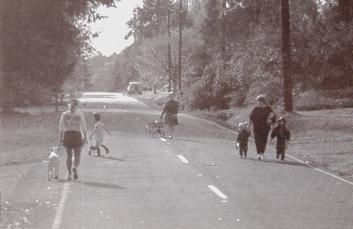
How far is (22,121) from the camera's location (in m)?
44.3

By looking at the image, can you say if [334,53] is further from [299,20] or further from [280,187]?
[280,187]

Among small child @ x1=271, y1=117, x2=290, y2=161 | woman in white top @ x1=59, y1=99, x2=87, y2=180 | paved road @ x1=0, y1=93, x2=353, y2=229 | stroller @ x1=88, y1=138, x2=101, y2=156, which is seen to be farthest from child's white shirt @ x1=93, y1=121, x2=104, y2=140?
woman in white top @ x1=59, y1=99, x2=87, y2=180

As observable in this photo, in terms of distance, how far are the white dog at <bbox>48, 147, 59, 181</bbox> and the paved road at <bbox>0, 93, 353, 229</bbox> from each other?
266mm

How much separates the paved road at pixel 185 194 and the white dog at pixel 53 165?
27 centimetres

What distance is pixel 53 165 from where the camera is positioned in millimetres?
17844

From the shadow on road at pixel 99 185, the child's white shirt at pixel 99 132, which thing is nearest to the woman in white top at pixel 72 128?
the shadow on road at pixel 99 185

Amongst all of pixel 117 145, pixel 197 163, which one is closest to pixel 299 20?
pixel 117 145

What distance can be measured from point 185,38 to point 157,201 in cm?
7631

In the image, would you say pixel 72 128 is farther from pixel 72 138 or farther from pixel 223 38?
pixel 223 38

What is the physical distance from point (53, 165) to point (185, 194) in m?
3.81

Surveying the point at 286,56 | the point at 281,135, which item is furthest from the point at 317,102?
the point at 281,135

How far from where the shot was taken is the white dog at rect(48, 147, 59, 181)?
1758 centimetres

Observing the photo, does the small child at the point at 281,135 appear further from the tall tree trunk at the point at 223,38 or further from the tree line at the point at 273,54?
the tall tree trunk at the point at 223,38

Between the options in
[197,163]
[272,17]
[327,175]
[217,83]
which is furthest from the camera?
[272,17]
